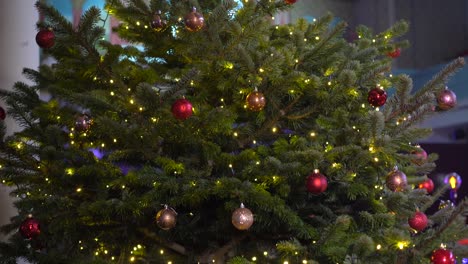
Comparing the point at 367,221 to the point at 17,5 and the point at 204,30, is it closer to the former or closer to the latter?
the point at 204,30

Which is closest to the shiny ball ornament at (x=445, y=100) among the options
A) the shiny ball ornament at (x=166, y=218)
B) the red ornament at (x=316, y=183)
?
the red ornament at (x=316, y=183)

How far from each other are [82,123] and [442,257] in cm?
111

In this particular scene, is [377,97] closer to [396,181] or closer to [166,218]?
[396,181]

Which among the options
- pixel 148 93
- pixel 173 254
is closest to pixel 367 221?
pixel 173 254

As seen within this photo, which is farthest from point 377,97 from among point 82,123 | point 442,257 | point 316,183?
point 82,123

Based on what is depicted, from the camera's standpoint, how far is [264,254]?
1.86 m

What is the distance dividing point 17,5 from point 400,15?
5.98 metres

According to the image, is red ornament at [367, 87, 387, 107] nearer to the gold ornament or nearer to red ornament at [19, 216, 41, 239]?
the gold ornament

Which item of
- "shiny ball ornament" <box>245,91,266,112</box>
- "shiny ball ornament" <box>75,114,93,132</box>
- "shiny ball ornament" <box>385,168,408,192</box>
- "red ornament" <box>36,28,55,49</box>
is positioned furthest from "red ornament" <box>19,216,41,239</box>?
"shiny ball ornament" <box>385,168,408,192</box>

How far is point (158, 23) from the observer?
185 cm

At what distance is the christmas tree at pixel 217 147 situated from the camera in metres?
1.68

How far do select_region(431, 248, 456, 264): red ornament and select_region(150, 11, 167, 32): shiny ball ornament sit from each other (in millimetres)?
1043

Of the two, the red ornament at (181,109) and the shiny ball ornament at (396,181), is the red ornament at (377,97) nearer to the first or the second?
the shiny ball ornament at (396,181)

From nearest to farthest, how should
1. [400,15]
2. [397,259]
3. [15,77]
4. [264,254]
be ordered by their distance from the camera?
1. [397,259]
2. [264,254]
3. [15,77]
4. [400,15]
